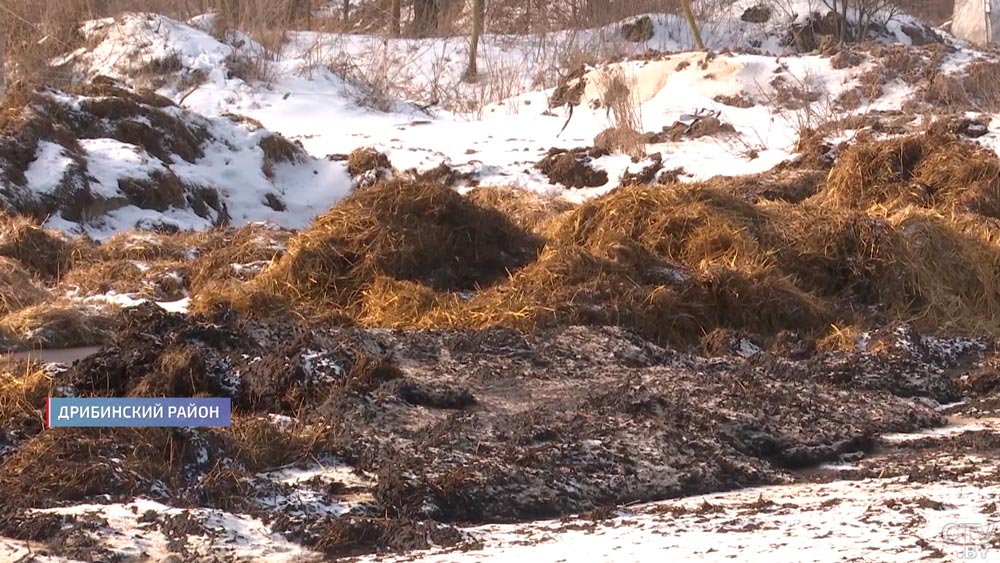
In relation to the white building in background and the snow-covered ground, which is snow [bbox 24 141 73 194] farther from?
the white building in background

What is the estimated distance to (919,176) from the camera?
984cm

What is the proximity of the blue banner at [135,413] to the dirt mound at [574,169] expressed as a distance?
701cm

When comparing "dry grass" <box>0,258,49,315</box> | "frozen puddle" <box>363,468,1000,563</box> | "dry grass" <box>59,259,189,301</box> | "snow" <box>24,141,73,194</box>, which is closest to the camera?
"frozen puddle" <box>363,468,1000,563</box>

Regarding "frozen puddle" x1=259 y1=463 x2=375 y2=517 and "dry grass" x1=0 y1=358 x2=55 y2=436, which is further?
"dry grass" x1=0 y1=358 x2=55 y2=436

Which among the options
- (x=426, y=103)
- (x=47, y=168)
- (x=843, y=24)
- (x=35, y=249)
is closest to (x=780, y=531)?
(x=35, y=249)

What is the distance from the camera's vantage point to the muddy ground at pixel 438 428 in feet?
13.4

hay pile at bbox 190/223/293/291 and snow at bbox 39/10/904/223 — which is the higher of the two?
snow at bbox 39/10/904/223

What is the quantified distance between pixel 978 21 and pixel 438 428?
18.0 metres

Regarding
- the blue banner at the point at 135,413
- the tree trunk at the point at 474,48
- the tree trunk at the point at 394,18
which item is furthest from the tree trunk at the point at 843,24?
the blue banner at the point at 135,413

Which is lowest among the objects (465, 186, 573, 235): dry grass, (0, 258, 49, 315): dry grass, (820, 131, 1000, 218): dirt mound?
(0, 258, 49, 315): dry grass

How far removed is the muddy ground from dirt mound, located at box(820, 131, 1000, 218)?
10.4 feet

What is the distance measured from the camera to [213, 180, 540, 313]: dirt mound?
774 cm

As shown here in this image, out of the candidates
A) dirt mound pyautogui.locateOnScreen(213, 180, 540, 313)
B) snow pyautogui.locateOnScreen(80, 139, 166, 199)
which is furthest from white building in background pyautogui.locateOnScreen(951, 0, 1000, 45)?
dirt mound pyautogui.locateOnScreen(213, 180, 540, 313)

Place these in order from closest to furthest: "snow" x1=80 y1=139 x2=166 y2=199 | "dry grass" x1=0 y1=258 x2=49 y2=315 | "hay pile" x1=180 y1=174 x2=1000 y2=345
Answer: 1. "hay pile" x1=180 y1=174 x2=1000 y2=345
2. "dry grass" x1=0 y1=258 x2=49 y2=315
3. "snow" x1=80 y1=139 x2=166 y2=199
